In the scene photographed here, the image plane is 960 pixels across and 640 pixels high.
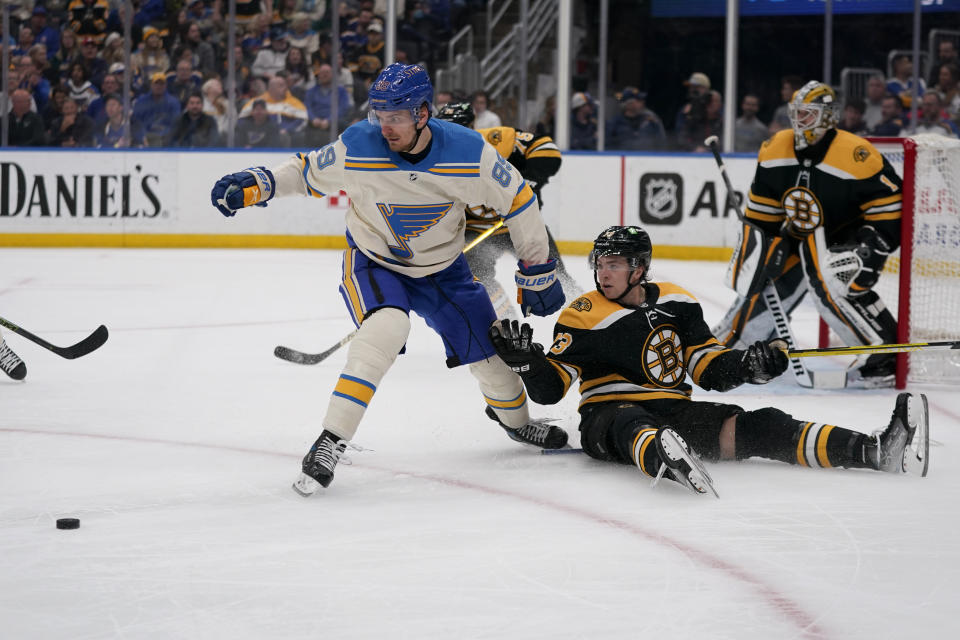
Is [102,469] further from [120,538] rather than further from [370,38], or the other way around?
[370,38]

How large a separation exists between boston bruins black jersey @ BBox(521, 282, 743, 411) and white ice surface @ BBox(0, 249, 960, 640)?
0.21 meters

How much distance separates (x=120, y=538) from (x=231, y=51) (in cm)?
774

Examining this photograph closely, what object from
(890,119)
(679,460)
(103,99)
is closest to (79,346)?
(679,460)

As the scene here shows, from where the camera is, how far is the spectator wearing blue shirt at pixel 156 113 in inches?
376

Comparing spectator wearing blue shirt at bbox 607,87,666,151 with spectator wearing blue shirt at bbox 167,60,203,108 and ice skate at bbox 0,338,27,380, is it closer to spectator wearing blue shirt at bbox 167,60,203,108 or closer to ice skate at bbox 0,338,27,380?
spectator wearing blue shirt at bbox 167,60,203,108

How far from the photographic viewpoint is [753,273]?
4496mm

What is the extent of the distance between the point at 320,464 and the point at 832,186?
234 cm

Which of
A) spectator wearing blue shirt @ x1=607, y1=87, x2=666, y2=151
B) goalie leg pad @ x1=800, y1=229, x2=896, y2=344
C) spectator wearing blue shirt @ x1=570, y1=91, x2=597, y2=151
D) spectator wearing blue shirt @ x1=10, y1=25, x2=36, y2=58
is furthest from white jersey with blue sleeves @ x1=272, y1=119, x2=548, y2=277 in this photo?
spectator wearing blue shirt @ x1=10, y1=25, x2=36, y2=58

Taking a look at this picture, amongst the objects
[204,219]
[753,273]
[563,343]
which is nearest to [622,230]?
[563,343]

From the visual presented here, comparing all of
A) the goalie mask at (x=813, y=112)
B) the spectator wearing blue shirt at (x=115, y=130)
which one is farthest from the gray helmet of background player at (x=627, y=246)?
the spectator wearing blue shirt at (x=115, y=130)

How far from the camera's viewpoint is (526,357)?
285cm

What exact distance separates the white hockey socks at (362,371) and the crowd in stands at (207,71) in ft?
21.8

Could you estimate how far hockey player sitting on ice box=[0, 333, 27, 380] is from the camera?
4168 mm

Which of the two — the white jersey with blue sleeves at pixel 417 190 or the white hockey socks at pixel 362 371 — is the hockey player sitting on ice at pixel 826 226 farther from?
the white hockey socks at pixel 362 371
